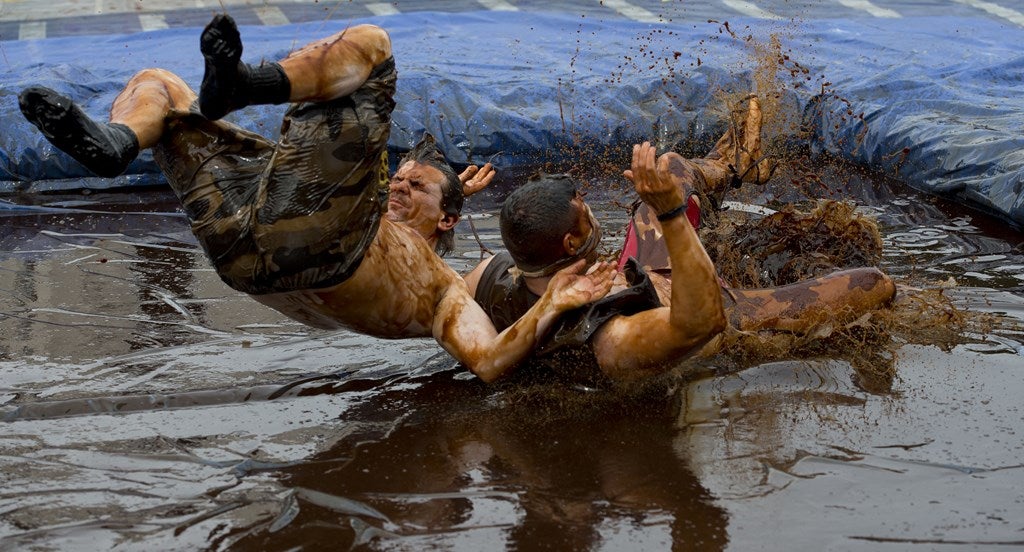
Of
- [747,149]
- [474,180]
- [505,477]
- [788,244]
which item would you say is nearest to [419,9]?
[747,149]

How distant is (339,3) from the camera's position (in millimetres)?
10023

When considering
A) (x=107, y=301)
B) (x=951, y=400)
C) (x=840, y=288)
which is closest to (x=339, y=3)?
(x=107, y=301)

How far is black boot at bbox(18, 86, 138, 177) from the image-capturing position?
3.05 m

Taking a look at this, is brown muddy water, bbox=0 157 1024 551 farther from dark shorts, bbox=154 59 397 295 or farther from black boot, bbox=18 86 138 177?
black boot, bbox=18 86 138 177

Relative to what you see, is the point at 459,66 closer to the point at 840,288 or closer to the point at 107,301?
the point at 107,301

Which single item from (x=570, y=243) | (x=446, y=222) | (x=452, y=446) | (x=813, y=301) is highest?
(x=570, y=243)

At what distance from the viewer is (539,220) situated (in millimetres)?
3643

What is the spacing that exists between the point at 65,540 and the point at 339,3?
25.8ft

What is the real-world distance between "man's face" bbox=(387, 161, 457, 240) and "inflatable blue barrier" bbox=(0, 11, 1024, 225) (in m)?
2.40

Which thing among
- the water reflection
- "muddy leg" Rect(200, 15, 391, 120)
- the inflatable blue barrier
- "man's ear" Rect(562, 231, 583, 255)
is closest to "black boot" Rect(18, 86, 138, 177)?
"muddy leg" Rect(200, 15, 391, 120)

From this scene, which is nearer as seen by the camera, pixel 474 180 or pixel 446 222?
pixel 446 222

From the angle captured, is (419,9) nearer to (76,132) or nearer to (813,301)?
(813,301)

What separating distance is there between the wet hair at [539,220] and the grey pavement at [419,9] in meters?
5.89

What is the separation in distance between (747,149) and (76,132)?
9.28 ft
